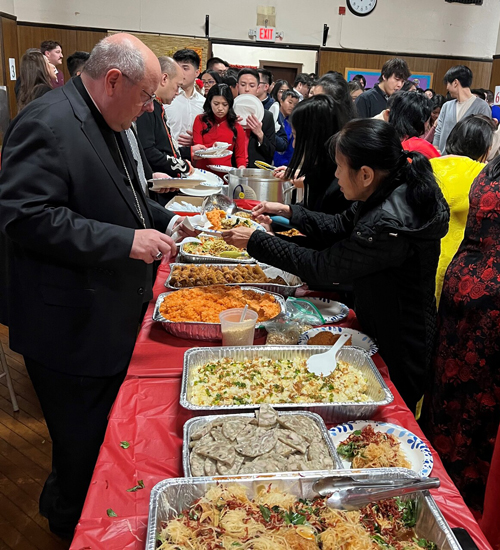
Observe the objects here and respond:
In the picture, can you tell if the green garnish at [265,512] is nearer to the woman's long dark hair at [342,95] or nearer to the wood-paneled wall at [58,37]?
the woman's long dark hair at [342,95]

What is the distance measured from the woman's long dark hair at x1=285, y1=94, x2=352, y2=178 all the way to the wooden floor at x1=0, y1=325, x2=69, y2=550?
1.72m

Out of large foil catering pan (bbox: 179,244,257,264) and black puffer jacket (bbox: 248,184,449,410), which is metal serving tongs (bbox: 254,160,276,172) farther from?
black puffer jacket (bbox: 248,184,449,410)

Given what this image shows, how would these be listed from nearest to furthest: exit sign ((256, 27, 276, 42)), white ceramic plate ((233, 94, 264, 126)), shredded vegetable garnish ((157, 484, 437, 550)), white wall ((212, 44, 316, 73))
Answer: shredded vegetable garnish ((157, 484, 437, 550)), white ceramic plate ((233, 94, 264, 126)), exit sign ((256, 27, 276, 42)), white wall ((212, 44, 316, 73))

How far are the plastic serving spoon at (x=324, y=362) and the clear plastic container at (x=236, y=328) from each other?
21 cm

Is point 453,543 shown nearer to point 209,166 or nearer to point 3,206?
point 3,206

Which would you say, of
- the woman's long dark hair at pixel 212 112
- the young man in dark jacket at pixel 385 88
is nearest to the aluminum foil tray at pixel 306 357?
the woman's long dark hair at pixel 212 112

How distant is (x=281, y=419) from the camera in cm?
112

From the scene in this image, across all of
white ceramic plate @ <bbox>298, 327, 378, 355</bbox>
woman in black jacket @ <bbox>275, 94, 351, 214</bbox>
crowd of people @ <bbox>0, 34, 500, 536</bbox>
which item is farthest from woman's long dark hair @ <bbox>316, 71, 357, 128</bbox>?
white ceramic plate @ <bbox>298, 327, 378, 355</bbox>

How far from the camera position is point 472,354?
170cm

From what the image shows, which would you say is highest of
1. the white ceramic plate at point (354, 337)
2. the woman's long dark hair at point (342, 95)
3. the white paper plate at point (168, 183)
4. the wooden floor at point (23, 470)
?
the woman's long dark hair at point (342, 95)

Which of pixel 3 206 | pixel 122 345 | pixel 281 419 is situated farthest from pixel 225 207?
pixel 281 419

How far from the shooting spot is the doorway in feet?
31.0

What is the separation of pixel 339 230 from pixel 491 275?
25.4 inches

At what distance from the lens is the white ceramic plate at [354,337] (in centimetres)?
154
